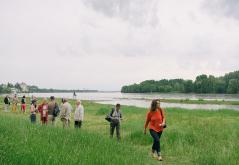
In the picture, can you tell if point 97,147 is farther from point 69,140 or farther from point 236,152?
point 236,152

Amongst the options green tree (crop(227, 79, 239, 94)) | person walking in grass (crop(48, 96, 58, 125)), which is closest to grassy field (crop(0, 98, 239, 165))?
person walking in grass (crop(48, 96, 58, 125))

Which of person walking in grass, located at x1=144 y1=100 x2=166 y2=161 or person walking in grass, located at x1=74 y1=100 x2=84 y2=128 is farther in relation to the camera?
person walking in grass, located at x1=74 y1=100 x2=84 y2=128

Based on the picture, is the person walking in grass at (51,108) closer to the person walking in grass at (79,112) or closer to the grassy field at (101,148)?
the person walking in grass at (79,112)

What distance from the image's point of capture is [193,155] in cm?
1146

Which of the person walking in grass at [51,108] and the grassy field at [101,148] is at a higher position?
the person walking in grass at [51,108]

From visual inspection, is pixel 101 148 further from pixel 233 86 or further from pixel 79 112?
pixel 233 86

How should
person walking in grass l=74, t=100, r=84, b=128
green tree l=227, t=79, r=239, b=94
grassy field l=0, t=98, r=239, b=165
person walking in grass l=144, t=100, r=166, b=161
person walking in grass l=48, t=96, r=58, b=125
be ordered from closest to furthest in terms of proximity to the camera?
grassy field l=0, t=98, r=239, b=165, person walking in grass l=144, t=100, r=166, b=161, person walking in grass l=74, t=100, r=84, b=128, person walking in grass l=48, t=96, r=58, b=125, green tree l=227, t=79, r=239, b=94

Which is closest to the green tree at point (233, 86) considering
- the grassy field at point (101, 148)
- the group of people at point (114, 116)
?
the grassy field at point (101, 148)

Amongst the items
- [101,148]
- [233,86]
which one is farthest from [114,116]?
[233,86]

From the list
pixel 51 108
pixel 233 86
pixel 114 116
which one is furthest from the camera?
pixel 233 86

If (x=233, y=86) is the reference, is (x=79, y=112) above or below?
below

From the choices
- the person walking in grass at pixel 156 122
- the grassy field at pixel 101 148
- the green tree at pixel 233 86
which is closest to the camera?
the grassy field at pixel 101 148

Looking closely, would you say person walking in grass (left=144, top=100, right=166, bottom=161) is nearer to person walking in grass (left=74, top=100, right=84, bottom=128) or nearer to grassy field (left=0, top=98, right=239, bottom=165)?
grassy field (left=0, top=98, right=239, bottom=165)

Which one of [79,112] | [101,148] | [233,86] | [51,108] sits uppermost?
[233,86]
